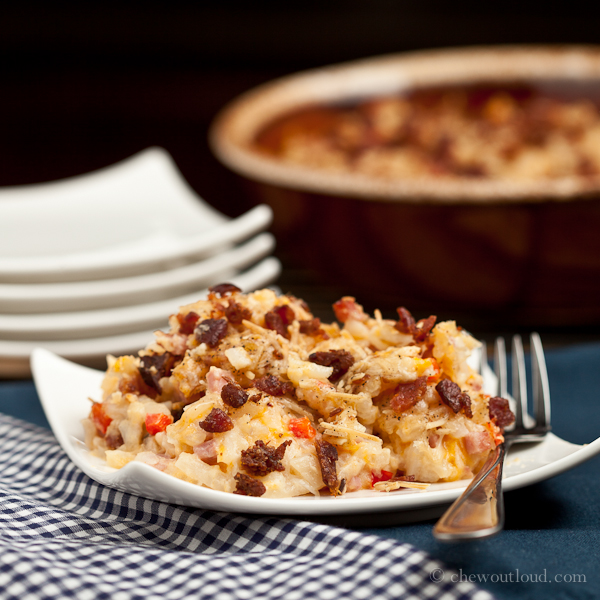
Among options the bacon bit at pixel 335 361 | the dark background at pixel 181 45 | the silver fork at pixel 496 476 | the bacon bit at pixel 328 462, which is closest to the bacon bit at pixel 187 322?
the bacon bit at pixel 335 361

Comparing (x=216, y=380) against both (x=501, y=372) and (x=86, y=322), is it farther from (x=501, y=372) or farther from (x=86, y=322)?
(x=86, y=322)

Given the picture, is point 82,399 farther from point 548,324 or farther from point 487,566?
point 548,324

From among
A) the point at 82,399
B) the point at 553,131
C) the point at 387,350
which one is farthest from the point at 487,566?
the point at 553,131

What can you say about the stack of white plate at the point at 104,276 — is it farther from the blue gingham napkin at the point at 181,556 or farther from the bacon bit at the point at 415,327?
the bacon bit at the point at 415,327

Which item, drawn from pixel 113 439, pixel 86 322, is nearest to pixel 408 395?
pixel 113 439

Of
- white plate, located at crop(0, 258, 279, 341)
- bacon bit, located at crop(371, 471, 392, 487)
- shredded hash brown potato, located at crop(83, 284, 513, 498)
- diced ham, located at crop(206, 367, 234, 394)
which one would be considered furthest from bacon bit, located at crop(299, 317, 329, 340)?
white plate, located at crop(0, 258, 279, 341)

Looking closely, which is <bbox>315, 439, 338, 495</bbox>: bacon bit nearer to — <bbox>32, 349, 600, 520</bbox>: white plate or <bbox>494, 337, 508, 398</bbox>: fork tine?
<bbox>32, 349, 600, 520</bbox>: white plate

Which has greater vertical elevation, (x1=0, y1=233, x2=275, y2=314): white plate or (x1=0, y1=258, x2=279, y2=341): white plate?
(x1=0, y1=233, x2=275, y2=314): white plate
